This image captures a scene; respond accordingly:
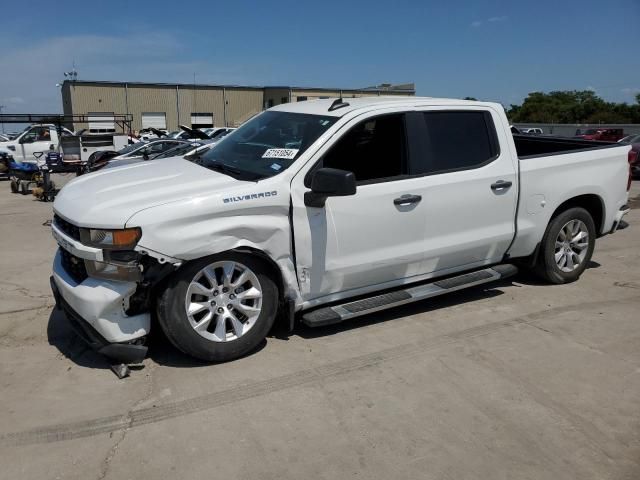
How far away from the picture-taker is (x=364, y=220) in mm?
4316

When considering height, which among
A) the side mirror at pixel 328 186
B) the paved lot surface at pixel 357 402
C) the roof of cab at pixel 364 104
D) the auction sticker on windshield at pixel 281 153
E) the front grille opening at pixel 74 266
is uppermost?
the roof of cab at pixel 364 104

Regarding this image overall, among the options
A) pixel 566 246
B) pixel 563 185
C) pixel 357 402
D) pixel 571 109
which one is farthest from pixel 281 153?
pixel 571 109

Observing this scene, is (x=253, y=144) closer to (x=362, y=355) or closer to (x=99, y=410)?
(x=362, y=355)

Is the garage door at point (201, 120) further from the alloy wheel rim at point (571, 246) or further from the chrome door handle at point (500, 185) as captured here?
the chrome door handle at point (500, 185)

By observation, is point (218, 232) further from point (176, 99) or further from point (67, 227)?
point (176, 99)

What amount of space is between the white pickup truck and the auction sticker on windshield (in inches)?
0.5

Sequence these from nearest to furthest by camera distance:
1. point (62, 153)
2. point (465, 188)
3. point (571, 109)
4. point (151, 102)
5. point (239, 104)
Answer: point (465, 188)
point (62, 153)
point (151, 102)
point (239, 104)
point (571, 109)

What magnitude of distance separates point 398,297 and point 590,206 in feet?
9.08

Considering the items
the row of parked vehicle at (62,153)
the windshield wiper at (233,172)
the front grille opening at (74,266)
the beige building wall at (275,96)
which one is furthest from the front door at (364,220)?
the beige building wall at (275,96)

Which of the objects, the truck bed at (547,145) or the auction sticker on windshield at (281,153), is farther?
the truck bed at (547,145)

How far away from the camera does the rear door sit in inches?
185

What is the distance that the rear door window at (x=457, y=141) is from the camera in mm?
4723

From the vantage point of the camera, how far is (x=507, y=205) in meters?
5.11

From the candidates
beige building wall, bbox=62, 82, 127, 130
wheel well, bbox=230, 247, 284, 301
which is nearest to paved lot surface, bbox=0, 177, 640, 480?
wheel well, bbox=230, 247, 284, 301
